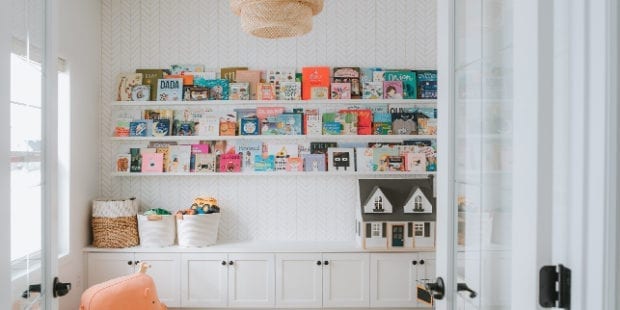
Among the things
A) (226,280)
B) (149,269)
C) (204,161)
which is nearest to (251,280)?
(226,280)

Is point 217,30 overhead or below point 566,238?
overhead

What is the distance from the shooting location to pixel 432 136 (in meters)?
4.17

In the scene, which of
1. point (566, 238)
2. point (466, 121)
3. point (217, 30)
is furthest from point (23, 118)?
point (217, 30)

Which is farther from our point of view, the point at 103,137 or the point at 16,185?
the point at 103,137

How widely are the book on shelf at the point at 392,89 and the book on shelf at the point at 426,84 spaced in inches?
6.8

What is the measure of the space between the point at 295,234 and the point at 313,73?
4.90 ft

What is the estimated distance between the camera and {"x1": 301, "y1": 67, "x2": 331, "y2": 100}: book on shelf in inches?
166

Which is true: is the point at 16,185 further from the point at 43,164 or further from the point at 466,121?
the point at 466,121

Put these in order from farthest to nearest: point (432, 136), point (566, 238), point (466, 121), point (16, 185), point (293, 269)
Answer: point (432, 136), point (293, 269), point (466, 121), point (16, 185), point (566, 238)

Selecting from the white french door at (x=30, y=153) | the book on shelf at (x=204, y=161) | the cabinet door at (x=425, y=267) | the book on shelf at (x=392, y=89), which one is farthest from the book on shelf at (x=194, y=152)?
the white french door at (x=30, y=153)

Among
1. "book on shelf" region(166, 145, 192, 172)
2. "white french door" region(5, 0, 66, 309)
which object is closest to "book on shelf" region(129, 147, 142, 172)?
"book on shelf" region(166, 145, 192, 172)

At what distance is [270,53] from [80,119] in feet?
5.67

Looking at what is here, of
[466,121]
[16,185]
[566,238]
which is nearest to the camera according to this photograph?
[566,238]

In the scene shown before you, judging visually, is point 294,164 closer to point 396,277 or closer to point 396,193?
point 396,193
